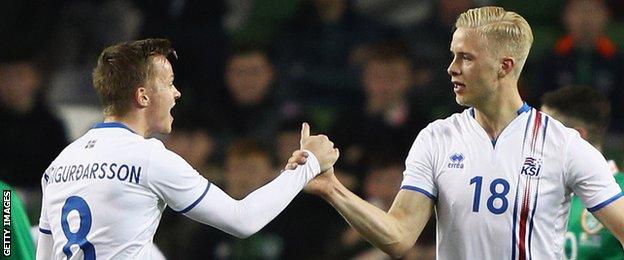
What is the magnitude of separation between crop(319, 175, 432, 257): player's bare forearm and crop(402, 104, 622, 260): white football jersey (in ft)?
0.19

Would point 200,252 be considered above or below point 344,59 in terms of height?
below

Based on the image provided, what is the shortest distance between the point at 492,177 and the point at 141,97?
4.37 ft

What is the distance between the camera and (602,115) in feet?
19.9

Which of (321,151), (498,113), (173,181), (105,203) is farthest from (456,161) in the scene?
(105,203)

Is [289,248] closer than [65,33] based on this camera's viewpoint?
Yes

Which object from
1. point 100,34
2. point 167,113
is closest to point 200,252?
point 100,34

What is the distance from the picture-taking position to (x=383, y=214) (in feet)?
15.5

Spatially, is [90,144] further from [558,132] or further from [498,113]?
[558,132]

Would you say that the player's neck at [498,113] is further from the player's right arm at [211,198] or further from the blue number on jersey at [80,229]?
the blue number on jersey at [80,229]

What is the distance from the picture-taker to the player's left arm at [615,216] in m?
4.61

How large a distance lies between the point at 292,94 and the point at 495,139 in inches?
182

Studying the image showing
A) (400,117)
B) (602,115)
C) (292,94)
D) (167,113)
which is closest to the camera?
(167,113)

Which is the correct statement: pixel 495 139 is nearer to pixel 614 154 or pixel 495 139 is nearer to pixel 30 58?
pixel 614 154

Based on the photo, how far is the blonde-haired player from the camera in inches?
182
